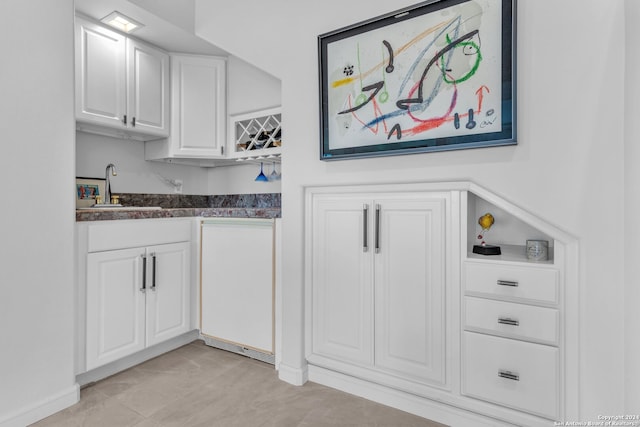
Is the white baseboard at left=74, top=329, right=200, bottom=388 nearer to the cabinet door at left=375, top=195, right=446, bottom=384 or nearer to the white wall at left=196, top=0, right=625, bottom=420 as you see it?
the cabinet door at left=375, top=195, right=446, bottom=384

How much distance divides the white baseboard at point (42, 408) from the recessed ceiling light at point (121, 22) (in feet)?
7.69

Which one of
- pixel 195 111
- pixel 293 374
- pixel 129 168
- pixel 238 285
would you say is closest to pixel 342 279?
pixel 293 374

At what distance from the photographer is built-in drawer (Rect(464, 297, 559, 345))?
1429 mm

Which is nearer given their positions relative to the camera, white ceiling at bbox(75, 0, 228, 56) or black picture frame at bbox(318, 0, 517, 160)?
black picture frame at bbox(318, 0, 517, 160)

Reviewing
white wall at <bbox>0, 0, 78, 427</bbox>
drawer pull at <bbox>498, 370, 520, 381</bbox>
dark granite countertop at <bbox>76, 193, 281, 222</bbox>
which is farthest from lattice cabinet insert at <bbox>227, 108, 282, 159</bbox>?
drawer pull at <bbox>498, 370, 520, 381</bbox>

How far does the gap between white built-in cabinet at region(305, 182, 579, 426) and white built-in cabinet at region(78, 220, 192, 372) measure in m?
1.07

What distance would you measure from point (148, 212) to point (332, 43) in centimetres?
162

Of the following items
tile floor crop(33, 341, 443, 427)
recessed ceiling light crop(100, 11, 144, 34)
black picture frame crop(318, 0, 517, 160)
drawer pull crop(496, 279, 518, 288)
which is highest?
recessed ceiling light crop(100, 11, 144, 34)

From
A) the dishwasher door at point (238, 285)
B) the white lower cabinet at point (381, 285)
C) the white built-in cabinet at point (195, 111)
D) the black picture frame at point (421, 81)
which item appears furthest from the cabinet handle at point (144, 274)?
the black picture frame at point (421, 81)

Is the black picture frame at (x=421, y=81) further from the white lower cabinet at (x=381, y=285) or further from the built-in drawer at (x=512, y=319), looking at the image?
the built-in drawer at (x=512, y=319)

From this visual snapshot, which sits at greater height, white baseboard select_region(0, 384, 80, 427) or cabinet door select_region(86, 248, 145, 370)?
cabinet door select_region(86, 248, 145, 370)

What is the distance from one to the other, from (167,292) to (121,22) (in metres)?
1.95

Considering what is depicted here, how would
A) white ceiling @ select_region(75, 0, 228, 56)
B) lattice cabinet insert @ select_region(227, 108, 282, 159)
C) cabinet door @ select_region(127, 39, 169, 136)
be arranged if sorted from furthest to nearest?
lattice cabinet insert @ select_region(227, 108, 282, 159) < cabinet door @ select_region(127, 39, 169, 136) < white ceiling @ select_region(75, 0, 228, 56)

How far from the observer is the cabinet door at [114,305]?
201cm
